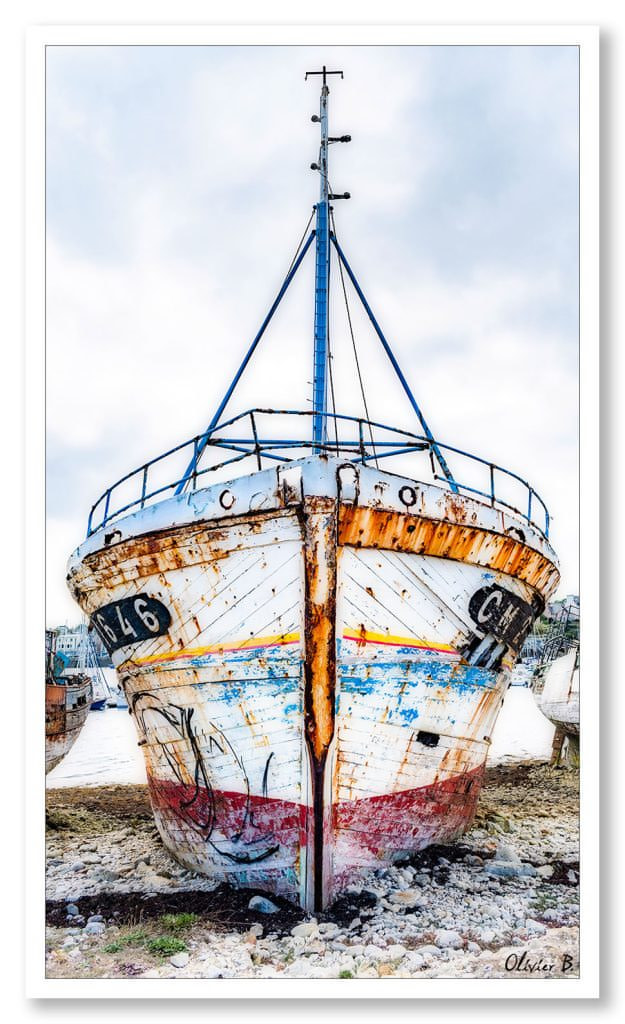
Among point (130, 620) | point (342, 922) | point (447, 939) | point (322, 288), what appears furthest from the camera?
point (322, 288)

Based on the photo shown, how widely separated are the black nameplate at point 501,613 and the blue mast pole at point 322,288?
170cm

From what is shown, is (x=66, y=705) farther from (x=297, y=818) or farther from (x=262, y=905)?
(x=297, y=818)

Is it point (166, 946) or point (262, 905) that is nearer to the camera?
point (166, 946)

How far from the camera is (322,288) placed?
696 cm

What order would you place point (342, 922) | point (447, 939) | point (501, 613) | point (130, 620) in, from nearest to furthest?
point (447, 939)
point (342, 922)
point (130, 620)
point (501, 613)

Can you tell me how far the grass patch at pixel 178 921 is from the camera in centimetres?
505

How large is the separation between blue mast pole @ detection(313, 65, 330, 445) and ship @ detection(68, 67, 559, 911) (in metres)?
1.11

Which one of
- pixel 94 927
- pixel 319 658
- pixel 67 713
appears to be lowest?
pixel 67 713

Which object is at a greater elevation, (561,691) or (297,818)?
(297,818)

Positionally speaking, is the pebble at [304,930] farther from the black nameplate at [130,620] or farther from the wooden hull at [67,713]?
the wooden hull at [67,713]

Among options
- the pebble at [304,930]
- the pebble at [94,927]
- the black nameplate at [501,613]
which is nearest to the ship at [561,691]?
the black nameplate at [501,613]

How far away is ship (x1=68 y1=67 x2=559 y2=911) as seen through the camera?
16.6 ft

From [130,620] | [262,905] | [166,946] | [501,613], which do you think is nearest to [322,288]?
[501,613]
